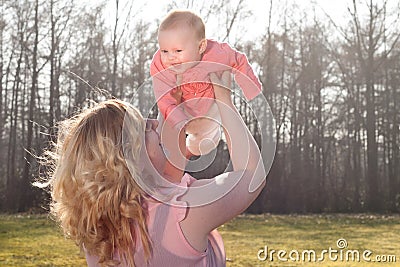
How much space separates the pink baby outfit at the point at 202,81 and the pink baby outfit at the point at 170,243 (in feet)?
0.70

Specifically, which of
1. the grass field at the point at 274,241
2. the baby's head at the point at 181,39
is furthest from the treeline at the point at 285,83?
the baby's head at the point at 181,39

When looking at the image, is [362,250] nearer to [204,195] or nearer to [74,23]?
[204,195]

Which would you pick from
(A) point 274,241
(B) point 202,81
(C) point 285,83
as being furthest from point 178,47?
(C) point 285,83

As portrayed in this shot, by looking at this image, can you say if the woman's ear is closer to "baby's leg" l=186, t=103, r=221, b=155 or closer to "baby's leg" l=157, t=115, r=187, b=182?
"baby's leg" l=186, t=103, r=221, b=155

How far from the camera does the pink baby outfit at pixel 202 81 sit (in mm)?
1266

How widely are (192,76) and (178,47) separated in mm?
248

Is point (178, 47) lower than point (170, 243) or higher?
higher

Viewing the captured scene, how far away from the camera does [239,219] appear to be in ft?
29.9

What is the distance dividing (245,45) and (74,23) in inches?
116

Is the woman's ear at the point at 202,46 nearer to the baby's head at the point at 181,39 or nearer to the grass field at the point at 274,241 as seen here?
the baby's head at the point at 181,39

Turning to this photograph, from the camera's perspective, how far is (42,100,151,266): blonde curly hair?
1084 millimetres

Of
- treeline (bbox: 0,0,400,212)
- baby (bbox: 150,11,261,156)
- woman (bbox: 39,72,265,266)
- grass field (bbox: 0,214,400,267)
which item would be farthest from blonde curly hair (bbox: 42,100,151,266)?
treeline (bbox: 0,0,400,212)

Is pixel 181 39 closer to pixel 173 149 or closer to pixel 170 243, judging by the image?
pixel 173 149

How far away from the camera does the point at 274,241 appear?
6.80m
